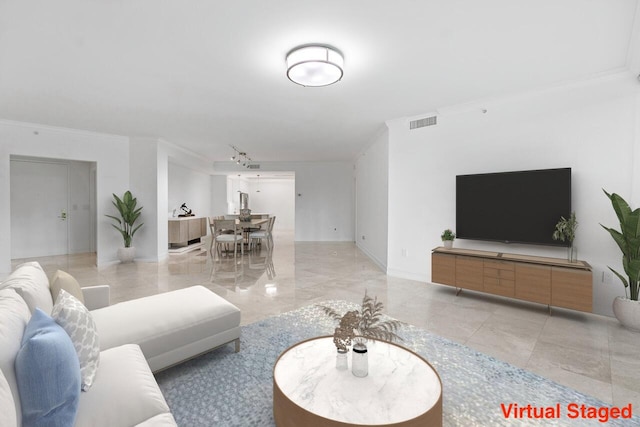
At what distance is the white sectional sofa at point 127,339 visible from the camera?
1.15m

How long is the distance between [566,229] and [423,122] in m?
2.54

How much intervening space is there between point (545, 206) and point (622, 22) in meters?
1.89

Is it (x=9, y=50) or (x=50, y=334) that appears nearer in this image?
(x=50, y=334)

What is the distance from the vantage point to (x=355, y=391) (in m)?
1.51

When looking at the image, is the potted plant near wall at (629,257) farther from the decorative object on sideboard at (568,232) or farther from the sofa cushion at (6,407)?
the sofa cushion at (6,407)

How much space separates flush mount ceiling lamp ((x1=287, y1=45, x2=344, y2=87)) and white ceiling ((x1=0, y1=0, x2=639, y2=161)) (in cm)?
9

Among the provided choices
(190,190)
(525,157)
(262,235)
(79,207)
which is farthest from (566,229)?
(79,207)

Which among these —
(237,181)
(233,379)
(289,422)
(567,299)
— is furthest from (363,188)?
(237,181)

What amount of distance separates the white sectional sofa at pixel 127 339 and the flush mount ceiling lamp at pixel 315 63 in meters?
2.34

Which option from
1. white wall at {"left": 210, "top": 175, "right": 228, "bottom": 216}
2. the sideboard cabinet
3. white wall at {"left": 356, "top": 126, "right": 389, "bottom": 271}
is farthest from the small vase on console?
white wall at {"left": 210, "top": 175, "right": 228, "bottom": 216}

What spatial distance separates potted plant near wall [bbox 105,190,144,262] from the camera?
620 cm

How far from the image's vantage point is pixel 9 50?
2.81m

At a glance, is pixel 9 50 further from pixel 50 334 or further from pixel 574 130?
pixel 574 130

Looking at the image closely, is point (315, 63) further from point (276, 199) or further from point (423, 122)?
point (276, 199)
